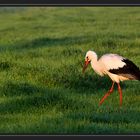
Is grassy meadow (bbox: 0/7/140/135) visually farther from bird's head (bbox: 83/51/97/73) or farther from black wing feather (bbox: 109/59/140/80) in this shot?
bird's head (bbox: 83/51/97/73)

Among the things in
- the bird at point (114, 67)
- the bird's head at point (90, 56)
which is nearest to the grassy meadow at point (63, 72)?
the bird at point (114, 67)

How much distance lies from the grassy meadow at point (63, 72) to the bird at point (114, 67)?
0.39m

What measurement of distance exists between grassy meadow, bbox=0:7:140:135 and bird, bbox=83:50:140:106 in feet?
1.28

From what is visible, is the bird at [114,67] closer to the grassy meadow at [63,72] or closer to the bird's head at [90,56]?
the bird's head at [90,56]

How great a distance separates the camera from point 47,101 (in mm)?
16250

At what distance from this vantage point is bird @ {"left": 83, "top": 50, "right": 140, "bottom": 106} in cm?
1662

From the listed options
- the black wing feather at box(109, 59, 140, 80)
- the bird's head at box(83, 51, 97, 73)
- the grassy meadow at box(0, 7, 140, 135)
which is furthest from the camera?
the bird's head at box(83, 51, 97, 73)

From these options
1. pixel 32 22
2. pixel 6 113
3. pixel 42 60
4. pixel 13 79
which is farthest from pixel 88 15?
pixel 6 113

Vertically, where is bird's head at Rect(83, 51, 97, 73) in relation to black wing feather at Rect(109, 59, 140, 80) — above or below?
above

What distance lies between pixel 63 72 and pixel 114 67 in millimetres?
1519

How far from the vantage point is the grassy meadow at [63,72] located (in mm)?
15094

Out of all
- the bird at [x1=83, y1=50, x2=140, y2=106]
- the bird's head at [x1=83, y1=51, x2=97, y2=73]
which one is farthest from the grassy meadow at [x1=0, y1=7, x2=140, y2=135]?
the bird's head at [x1=83, y1=51, x2=97, y2=73]

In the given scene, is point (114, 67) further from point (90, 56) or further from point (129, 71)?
point (90, 56)

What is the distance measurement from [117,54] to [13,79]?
8.51 ft
